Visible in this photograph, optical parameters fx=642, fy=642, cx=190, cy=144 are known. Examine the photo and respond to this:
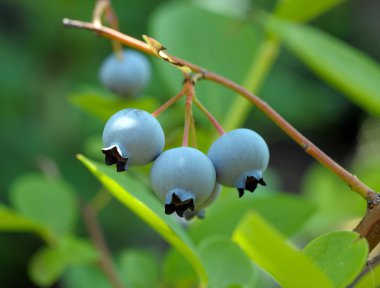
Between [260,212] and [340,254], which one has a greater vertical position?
[340,254]

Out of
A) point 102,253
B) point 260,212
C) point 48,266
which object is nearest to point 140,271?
point 102,253

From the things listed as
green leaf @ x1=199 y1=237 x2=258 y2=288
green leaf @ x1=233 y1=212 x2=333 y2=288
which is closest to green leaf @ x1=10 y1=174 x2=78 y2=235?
green leaf @ x1=199 y1=237 x2=258 y2=288

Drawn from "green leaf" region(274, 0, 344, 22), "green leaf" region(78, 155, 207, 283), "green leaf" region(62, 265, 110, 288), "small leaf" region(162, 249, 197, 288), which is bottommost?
"green leaf" region(62, 265, 110, 288)

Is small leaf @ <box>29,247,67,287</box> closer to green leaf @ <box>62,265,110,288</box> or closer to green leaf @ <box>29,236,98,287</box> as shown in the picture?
green leaf @ <box>29,236,98,287</box>

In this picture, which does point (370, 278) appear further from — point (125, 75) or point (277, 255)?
point (125, 75)

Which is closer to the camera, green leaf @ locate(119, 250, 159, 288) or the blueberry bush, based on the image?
the blueberry bush

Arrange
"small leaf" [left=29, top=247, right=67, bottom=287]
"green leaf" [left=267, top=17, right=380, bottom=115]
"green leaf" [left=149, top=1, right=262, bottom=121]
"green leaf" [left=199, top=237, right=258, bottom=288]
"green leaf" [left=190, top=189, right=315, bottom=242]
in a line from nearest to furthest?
"green leaf" [left=199, top=237, right=258, bottom=288], "green leaf" [left=190, top=189, right=315, bottom=242], "green leaf" [left=267, top=17, right=380, bottom=115], "small leaf" [left=29, top=247, right=67, bottom=287], "green leaf" [left=149, top=1, right=262, bottom=121]

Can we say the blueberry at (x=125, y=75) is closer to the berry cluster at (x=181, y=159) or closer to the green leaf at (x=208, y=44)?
the green leaf at (x=208, y=44)

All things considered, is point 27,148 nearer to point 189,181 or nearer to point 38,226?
point 38,226

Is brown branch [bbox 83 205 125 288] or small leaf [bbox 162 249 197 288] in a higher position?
small leaf [bbox 162 249 197 288]
